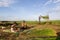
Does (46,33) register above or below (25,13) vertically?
below

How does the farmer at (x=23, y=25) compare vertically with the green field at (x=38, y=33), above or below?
above

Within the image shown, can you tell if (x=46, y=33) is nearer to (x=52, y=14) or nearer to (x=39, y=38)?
(x=39, y=38)

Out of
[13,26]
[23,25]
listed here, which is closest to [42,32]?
[23,25]

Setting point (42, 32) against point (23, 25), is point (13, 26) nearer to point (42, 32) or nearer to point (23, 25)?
point (23, 25)

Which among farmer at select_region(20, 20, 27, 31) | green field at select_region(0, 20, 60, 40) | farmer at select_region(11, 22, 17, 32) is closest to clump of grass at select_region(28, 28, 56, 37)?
green field at select_region(0, 20, 60, 40)

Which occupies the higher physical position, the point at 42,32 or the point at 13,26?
the point at 13,26

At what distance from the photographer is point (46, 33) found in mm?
2293

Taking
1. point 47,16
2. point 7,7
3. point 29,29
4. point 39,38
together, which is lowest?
point 39,38

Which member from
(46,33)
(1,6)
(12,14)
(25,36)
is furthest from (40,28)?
(1,6)

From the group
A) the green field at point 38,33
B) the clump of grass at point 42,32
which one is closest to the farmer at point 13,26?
the green field at point 38,33

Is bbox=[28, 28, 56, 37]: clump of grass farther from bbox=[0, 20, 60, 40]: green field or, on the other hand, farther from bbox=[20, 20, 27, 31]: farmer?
bbox=[20, 20, 27, 31]: farmer

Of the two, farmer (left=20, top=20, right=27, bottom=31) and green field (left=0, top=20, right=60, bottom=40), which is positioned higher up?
farmer (left=20, top=20, right=27, bottom=31)

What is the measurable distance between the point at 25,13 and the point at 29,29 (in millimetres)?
269

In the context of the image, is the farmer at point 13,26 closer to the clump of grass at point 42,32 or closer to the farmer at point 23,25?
the farmer at point 23,25
